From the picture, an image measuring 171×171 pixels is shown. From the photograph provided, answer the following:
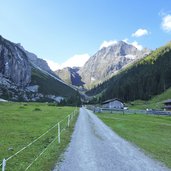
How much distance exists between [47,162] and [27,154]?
3.03m

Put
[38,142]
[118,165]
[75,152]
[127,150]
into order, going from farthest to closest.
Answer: [38,142] → [127,150] → [75,152] → [118,165]

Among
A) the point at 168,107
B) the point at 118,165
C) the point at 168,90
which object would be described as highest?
the point at 168,90

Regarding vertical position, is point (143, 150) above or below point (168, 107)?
below

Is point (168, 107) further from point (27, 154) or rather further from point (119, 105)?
point (27, 154)

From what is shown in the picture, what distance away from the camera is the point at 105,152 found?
22625 millimetres

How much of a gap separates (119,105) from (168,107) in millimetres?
44211

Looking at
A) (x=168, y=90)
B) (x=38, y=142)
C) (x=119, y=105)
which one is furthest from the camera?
(x=168, y=90)

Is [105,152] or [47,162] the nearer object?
[47,162]

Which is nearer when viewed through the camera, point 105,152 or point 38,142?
point 105,152

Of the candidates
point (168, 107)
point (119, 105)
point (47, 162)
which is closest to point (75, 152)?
point (47, 162)

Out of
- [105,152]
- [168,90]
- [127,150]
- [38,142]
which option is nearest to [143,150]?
[127,150]

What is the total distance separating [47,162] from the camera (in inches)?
720

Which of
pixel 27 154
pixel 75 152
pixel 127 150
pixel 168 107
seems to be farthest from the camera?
pixel 168 107

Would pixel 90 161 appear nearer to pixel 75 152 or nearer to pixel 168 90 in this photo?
pixel 75 152
